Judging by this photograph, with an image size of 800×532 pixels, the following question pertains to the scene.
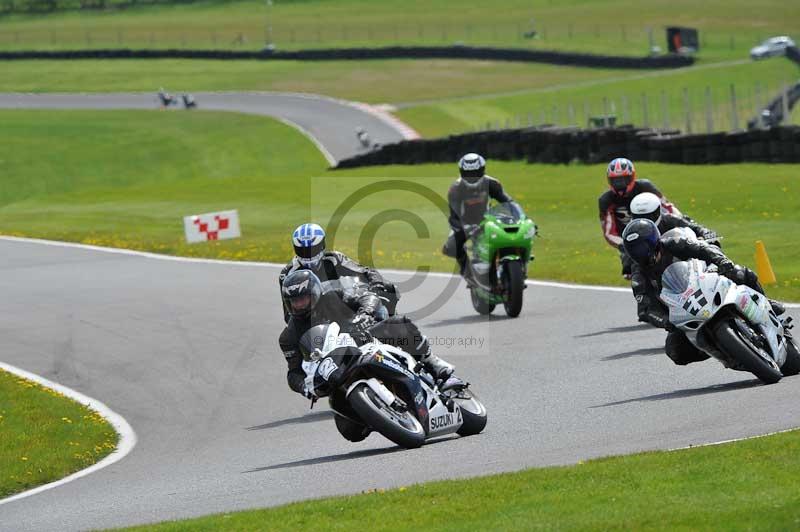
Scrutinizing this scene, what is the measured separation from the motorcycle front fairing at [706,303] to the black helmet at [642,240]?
10.8 inches

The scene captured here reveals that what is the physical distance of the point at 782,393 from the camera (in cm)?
1110

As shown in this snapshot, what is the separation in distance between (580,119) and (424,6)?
58597 millimetres

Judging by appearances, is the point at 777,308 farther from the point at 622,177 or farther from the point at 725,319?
the point at 622,177

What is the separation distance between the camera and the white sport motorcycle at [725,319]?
451 inches

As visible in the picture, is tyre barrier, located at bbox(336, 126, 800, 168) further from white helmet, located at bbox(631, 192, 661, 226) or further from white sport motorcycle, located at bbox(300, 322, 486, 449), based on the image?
white sport motorcycle, located at bbox(300, 322, 486, 449)

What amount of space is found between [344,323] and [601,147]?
2446 centimetres

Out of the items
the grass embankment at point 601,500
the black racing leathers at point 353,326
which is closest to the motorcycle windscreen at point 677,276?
the black racing leathers at point 353,326

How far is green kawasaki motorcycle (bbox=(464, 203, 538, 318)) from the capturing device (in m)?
17.6

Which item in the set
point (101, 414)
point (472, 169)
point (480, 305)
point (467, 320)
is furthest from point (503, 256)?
point (101, 414)

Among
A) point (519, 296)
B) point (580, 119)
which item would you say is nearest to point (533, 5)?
point (580, 119)

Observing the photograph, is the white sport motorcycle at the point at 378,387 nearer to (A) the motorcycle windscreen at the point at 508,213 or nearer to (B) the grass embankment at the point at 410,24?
(A) the motorcycle windscreen at the point at 508,213

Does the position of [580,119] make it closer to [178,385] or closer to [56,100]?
[56,100]
